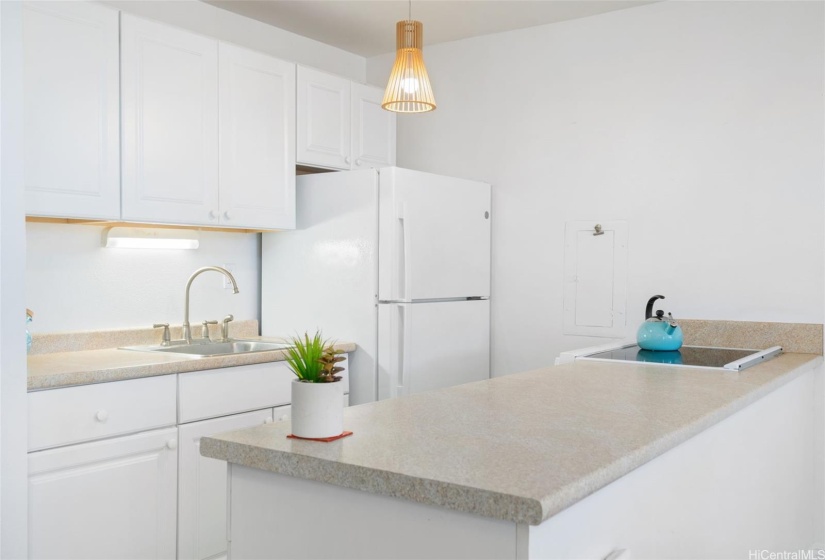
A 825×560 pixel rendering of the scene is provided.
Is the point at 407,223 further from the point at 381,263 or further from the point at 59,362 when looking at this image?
the point at 59,362

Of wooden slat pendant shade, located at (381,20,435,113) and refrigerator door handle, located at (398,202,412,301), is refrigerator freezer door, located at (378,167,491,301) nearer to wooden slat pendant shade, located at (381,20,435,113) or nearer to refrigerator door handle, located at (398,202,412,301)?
refrigerator door handle, located at (398,202,412,301)

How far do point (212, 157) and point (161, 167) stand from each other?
0.25m

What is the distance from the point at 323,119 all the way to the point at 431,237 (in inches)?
29.8

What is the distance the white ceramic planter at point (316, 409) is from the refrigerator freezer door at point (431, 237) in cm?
193

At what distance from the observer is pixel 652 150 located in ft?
11.3

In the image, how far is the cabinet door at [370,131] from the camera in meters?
3.72

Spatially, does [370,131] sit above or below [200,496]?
above

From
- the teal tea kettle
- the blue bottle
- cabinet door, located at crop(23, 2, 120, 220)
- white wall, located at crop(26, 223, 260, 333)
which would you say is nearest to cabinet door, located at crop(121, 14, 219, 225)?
cabinet door, located at crop(23, 2, 120, 220)

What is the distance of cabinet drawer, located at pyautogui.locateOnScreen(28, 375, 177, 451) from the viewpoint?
7.45 feet

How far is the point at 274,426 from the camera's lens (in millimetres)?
1508

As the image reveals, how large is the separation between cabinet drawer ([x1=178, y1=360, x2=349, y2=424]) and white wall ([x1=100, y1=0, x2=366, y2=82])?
156 cm

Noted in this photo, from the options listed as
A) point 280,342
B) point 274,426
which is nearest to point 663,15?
point 280,342

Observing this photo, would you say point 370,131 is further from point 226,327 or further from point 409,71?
point 409,71

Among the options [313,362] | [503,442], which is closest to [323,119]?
[313,362]
